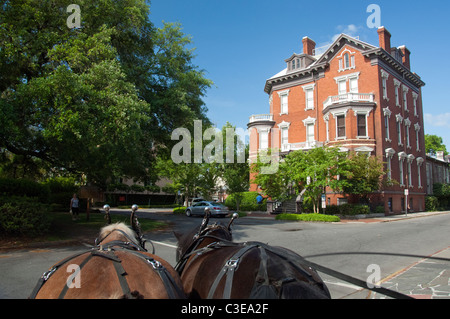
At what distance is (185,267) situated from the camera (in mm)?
3232

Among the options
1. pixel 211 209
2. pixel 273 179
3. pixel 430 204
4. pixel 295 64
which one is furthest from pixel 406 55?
pixel 211 209

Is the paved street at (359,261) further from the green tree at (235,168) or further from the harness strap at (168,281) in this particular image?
the green tree at (235,168)

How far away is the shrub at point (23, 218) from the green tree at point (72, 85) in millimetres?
2280

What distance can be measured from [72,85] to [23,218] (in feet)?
17.5

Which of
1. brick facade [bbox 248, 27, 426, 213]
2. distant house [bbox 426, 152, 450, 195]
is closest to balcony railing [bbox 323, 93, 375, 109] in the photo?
brick facade [bbox 248, 27, 426, 213]

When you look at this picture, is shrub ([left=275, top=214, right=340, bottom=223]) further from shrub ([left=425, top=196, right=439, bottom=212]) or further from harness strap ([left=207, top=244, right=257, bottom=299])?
shrub ([left=425, top=196, right=439, bottom=212])

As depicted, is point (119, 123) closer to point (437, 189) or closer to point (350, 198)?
point (350, 198)

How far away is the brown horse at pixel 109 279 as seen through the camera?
6.72 ft

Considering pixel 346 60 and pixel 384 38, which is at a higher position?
pixel 384 38

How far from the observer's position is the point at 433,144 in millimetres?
64062

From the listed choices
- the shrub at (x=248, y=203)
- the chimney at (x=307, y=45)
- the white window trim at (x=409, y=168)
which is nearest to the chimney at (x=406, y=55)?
the chimney at (x=307, y=45)

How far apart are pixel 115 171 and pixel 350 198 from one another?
2221cm

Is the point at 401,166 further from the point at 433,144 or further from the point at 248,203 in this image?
the point at 433,144

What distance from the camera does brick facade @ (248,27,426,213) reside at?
29859 mm
